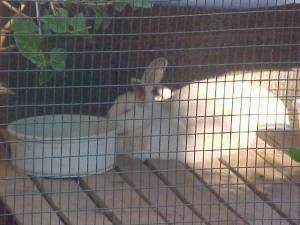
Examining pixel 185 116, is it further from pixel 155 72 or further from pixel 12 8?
pixel 12 8

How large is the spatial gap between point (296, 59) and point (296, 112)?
0.24m

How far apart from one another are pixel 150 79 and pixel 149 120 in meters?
0.18

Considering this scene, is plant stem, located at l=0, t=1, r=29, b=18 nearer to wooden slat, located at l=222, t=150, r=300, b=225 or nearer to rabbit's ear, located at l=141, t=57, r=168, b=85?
rabbit's ear, located at l=141, t=57, r=168, b=85

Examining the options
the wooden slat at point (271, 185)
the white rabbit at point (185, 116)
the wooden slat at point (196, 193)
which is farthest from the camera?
the white rabbit at point (185, 116)

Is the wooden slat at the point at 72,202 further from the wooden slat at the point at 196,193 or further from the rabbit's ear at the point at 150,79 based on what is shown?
the rabbit's ear at the point at 150,79

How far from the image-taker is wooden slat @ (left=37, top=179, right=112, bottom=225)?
2943 millimetres

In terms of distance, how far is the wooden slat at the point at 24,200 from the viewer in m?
2.92

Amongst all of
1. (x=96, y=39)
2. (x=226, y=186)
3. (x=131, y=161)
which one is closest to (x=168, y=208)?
(x=226, y=186)

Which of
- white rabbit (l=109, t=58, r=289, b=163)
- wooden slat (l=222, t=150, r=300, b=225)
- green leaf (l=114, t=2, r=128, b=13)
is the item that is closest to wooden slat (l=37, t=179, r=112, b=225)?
white rabbit (l=109, t=58, r=289, b=163)

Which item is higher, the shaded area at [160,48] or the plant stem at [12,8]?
the plant stem at [12,8]

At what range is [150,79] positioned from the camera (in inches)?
133

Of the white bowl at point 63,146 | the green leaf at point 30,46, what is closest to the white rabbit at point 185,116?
the white bowl at point 63,146

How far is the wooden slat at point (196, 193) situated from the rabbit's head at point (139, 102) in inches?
7.6

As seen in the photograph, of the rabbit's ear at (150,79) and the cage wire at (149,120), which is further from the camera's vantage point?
the rabbit's ear at (150,79)
